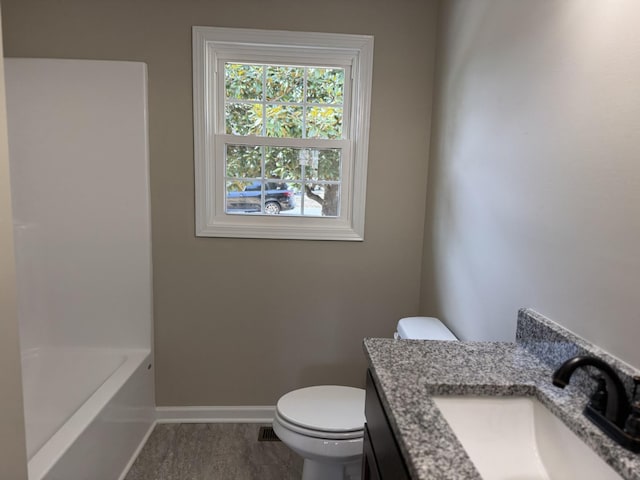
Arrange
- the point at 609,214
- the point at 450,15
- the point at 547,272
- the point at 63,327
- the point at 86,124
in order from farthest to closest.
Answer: the point at 63,327 < the point at 86,124 < the point at 450,15 < the point at 547,272 < the point at 609,214

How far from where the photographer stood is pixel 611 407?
0.83 meters

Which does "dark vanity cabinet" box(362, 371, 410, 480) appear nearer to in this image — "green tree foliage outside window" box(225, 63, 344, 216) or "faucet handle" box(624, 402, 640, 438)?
"faucet handle" box(624, 402, 640, 438)

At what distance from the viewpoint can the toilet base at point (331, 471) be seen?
1.71 meters

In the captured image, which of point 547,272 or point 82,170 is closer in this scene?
point 547,272

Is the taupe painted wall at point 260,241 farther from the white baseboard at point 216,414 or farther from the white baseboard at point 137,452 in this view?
the white baseboard at point 137,452

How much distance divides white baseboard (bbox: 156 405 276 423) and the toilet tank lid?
104 cm

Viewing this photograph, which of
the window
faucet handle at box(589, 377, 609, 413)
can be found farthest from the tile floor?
faucet handle at box(589, 377, 609, 413)

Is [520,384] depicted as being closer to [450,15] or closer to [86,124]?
[450,15]

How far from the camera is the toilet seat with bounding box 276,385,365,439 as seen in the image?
63.9 inches

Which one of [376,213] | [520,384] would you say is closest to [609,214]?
[520,384]

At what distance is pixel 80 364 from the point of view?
7.48 ft

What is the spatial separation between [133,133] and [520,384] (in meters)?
2.03

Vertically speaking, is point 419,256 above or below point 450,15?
below

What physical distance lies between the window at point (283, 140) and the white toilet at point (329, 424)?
2.50ft
